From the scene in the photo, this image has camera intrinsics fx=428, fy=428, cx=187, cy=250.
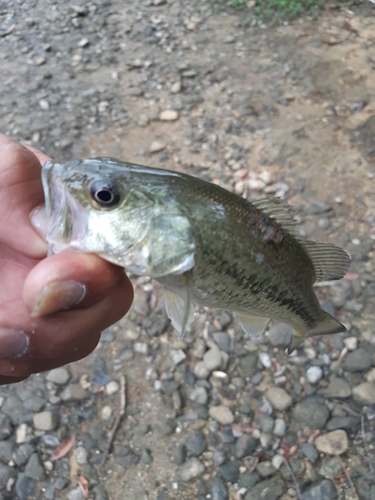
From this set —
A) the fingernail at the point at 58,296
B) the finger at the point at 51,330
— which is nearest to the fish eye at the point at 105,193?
the fingernail at the point at 58,296

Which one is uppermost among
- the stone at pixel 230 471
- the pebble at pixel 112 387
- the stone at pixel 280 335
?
the stone at pixel 280 335

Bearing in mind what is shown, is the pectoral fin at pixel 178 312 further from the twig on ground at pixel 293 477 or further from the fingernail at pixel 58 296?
the twig on ground at pixel 293 477

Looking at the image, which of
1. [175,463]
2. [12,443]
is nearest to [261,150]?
[175,463]

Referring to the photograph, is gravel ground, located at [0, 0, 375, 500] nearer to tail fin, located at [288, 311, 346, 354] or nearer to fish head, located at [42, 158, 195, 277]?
tail fin, located at [288, 311, 346, 354]

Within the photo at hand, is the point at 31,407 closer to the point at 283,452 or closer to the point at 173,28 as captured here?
the point at 283,452

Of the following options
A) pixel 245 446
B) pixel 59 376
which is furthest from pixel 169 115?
pixel 245 446

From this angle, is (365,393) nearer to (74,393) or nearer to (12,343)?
(74,393)

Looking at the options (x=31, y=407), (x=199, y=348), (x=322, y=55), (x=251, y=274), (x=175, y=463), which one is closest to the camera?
(x=251, y=274)
